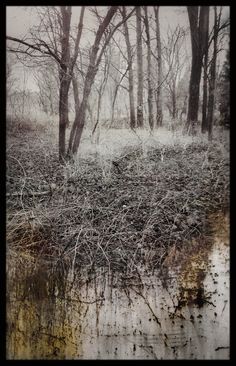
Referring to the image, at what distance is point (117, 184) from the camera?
4.30 m

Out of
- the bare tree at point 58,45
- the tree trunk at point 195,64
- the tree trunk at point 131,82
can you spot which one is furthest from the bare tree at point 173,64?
the bare tree at point 58,45

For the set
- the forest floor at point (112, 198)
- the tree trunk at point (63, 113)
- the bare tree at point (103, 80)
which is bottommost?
the forest floor at point (112, 198)

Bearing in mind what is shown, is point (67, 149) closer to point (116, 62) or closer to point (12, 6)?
point (116, 62)

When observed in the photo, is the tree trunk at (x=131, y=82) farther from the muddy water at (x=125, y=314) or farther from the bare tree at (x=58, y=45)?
the muddy water at (x=125, y=314)

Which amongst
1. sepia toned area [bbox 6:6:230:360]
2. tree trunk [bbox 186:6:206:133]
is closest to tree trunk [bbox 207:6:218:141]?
sepia toned area [bbox 6:6:230:360]

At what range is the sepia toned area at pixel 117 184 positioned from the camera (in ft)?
10.8

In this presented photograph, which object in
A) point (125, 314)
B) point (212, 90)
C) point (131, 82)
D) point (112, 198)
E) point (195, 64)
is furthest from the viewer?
point (112, 198)

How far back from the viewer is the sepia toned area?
10.8 ft

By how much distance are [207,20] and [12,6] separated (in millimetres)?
1424

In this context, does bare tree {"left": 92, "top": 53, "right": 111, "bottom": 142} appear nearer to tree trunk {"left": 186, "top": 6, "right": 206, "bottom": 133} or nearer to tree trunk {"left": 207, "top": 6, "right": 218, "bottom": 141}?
tree trunk {"left": 186, "top": 6, "right": 206, "bottom": 133}

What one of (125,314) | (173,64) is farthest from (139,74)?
(125,314)

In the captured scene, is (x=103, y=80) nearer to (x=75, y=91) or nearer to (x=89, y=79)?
(x=89, y=79)

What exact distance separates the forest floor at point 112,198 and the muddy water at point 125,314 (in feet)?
0.66

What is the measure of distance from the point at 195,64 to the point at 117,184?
1.47 m
